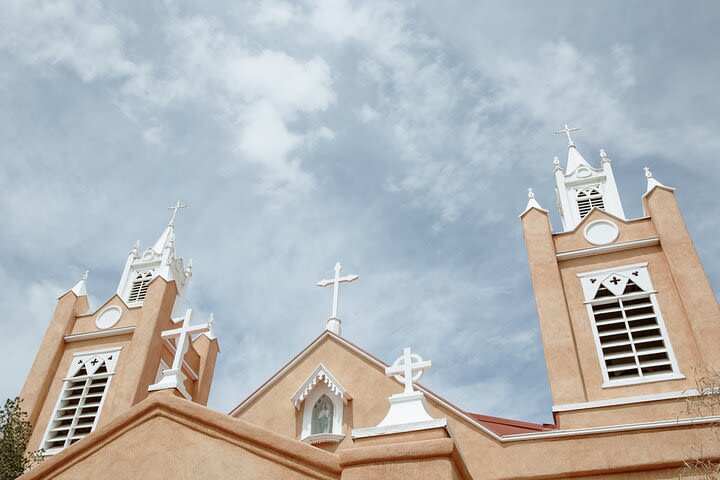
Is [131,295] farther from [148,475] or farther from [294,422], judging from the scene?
[148,475]

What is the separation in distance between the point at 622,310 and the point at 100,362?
1273cm

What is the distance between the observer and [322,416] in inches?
486

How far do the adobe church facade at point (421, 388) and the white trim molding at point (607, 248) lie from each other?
0.02 meters

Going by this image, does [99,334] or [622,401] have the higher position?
[99,334]

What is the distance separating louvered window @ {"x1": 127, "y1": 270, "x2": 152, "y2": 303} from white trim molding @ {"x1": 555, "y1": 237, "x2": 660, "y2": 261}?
41.1 ft

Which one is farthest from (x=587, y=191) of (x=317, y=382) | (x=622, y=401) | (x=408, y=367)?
(x=408, y=367)

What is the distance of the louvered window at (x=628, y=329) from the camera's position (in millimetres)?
11781

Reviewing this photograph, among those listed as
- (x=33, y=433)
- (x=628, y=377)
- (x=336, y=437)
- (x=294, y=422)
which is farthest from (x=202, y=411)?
(x=33, y=433)

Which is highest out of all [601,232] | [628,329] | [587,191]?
[587,191]

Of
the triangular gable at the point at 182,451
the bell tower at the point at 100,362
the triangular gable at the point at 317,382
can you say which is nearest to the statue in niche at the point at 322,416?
the triangular gable at the point at 317,382

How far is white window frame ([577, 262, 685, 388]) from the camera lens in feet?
37.7

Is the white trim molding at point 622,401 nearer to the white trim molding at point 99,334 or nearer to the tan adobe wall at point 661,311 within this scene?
the tan adobe wall at point 661,311

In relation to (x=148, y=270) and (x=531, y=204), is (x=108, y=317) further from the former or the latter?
(x=531, y=204)

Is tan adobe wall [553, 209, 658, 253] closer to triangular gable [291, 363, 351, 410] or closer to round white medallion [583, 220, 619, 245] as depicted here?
round white medallion [583, 220, 619, 245]
